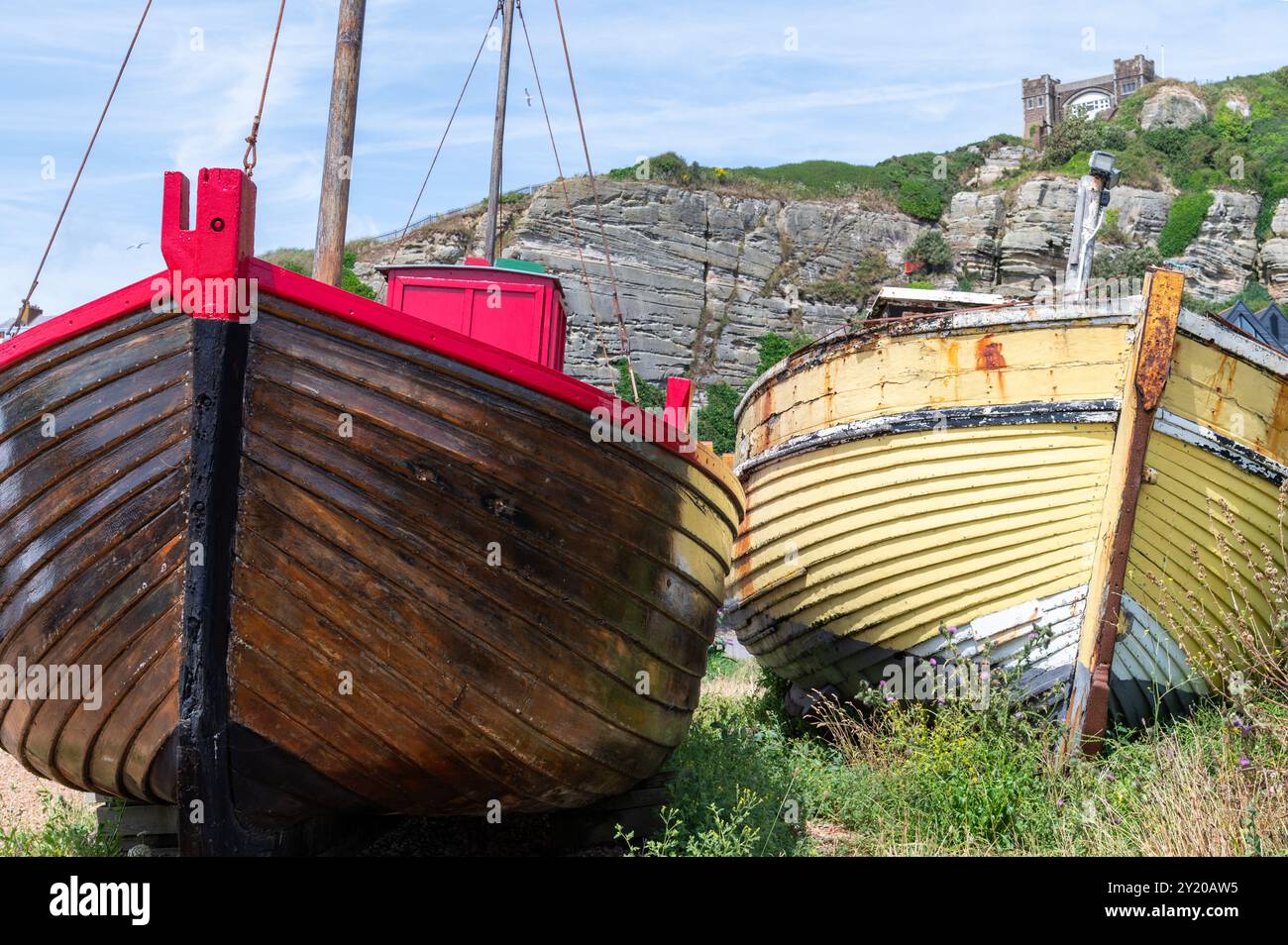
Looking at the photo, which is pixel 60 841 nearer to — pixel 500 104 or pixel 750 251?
pixel 500 104

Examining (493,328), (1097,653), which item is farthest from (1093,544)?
(493,328)

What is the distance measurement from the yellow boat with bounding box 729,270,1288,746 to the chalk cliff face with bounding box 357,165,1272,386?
30.2 metres

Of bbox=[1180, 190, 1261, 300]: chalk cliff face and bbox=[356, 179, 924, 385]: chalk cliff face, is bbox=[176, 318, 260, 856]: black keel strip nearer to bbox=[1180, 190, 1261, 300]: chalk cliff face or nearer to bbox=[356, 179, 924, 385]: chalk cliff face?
bbox=[356, 179, 924, 385]: chalk cliff face

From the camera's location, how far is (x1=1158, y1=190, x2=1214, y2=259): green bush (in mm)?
44688

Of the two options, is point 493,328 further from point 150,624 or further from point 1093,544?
point 1093,544

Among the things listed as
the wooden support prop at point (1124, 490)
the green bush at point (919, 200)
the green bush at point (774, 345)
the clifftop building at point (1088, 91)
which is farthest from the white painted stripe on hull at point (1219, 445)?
the clifftop building at point (1088, 91)

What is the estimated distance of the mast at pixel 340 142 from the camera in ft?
20.6

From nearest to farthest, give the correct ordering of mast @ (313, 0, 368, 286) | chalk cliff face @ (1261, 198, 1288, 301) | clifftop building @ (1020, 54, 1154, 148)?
mast @ (313, 0, 368, 286) → chalk cliff face @ (1261, 198, 1288, 301) → clifftop building @ (1020, 54, 1154, 148)

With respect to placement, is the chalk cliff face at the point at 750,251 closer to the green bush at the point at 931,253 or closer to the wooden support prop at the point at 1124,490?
the green bush at the point at 931,253

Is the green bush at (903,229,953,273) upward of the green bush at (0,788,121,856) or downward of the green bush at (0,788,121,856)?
upward

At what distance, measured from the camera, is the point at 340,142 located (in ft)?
20.6

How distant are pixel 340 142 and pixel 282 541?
307 cm

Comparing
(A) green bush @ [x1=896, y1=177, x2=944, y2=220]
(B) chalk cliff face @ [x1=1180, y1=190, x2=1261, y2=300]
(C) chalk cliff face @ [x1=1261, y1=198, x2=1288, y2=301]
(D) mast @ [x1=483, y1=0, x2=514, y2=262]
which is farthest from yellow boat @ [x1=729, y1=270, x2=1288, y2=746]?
(C) chalk cliff face @ [x1=1261, y1=198, x2=1288, y2=301]

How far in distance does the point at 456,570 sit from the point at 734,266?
39.1 meters
